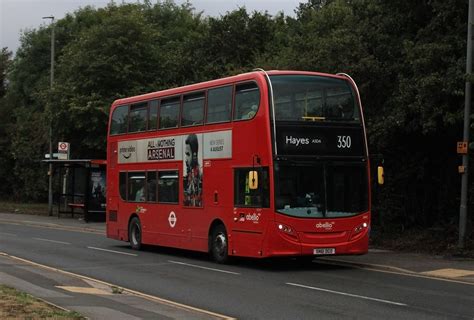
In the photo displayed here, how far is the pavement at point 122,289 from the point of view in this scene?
30.2 feet

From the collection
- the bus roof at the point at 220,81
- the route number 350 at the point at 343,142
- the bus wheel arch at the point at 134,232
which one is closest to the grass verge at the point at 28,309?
the bus roof at the point at 220,81

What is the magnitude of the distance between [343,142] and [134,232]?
8370 mm

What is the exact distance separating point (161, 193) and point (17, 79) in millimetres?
39018

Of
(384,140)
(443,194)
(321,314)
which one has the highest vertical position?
(384,140)

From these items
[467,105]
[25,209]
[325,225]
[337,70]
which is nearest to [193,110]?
[325,225]

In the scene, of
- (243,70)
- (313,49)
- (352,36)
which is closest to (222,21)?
(243,70)

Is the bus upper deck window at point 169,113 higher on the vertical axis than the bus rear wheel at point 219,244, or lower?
higher

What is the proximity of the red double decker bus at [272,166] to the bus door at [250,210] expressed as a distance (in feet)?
0.08

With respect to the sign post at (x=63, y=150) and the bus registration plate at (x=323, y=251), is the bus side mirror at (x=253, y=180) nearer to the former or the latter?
the bus registration plate at (x=323, y=251)

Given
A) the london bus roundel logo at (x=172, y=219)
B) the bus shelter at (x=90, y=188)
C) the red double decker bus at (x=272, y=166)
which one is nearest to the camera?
the red double decker bus at (x=272, y=166)

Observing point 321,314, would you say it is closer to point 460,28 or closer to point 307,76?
point 307,76

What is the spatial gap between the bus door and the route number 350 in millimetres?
1990

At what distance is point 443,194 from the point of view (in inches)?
821

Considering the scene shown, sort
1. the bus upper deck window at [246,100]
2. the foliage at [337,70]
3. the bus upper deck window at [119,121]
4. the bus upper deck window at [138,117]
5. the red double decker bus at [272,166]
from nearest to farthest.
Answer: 1. the red double decker bus at [272,166]
2. the bus upper deck window at [246,100]
3. the foliage at [337,70]
4. the bus upper deck window at [138,117]
5. the bus upper deck window at [119,121]
